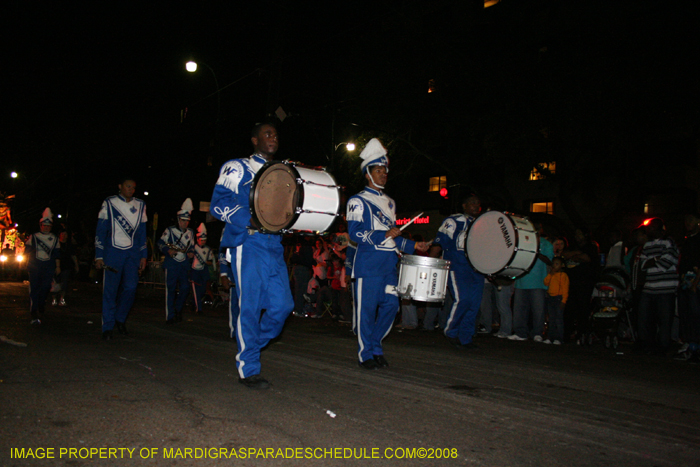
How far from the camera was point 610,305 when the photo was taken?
954 centimetres

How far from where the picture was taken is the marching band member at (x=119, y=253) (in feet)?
26.7

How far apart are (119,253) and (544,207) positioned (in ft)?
90.1

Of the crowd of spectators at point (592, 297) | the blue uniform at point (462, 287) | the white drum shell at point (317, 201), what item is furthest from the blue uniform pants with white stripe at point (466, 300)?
the white drum shell at point (317, 201)

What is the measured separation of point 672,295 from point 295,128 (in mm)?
28388

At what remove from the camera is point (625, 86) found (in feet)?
55.3

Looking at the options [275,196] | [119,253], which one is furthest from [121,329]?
[275,196]

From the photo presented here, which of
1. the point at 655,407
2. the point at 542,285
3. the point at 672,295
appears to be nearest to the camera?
the point at 655,407

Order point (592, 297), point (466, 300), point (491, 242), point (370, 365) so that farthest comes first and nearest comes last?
point (592, 297) → point (466, 300) → point (491, 242) → point (370, 365)

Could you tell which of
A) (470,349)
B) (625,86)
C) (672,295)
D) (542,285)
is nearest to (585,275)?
(542,285)

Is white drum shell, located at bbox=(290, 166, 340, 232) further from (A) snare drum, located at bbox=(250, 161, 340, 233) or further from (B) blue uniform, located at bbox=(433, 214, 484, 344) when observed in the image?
(B) blue uniform, located at bbox=(433, 214, 484, 344)

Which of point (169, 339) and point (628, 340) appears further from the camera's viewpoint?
point (628, 340)

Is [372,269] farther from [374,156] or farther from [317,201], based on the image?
[317,201]

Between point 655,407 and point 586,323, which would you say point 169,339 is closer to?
point 655,407

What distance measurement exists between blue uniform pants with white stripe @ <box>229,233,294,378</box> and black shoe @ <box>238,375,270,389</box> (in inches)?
5.2
